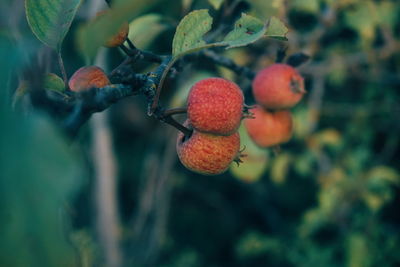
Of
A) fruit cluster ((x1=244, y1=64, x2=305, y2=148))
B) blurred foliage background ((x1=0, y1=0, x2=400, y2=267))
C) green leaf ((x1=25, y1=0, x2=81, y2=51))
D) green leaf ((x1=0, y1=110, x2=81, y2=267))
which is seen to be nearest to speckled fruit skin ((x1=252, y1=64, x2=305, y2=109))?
fruit cluster ((x1=244, y1=64, x2=305, y2=148))

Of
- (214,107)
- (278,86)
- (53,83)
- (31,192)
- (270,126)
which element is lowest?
(270,126)

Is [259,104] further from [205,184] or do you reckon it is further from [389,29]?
[205,184]

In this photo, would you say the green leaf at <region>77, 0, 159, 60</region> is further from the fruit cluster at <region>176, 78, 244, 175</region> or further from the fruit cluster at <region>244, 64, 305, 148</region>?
the fruit cluster at <region>244, 64, 305, 148</region>

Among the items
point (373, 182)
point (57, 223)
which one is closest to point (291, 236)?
point (373, 182)

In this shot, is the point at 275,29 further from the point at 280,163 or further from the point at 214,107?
the point at 280,163

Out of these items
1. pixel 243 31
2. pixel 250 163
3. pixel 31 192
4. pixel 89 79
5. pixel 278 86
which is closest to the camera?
pixel 31 192

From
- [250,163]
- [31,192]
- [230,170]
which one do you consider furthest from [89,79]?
[230,170]

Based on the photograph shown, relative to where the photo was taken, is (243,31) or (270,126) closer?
(243,31)
